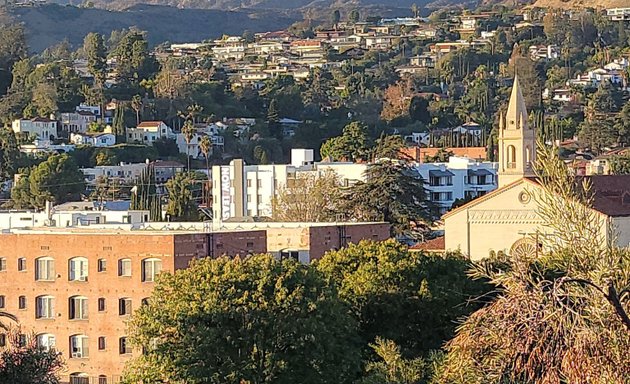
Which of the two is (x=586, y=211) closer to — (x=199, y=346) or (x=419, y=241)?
(x=199, y=346)

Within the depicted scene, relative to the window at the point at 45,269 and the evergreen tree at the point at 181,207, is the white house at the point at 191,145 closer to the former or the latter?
the evergreen tree at the point at 181,207

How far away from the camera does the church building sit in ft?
178

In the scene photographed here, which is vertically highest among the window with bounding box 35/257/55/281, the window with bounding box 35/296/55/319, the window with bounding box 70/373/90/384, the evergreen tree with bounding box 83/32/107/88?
the evergreen tree with bounding box 83/32/107/88

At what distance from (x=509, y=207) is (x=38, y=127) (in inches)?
3126

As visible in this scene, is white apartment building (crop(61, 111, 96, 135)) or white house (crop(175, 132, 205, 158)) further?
white apartment building (crop(61, 111, 96, 135))

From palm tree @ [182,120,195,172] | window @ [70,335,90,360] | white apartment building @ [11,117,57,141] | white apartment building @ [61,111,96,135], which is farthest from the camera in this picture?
white apartment building @ [61,111,96,135]

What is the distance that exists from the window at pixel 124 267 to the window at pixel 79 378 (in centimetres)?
310

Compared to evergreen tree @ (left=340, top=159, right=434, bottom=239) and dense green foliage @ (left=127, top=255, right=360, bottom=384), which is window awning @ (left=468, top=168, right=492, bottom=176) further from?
dense green foliage @ (left=127, top=255, right=360, bottom=384)

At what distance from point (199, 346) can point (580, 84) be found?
140 meters

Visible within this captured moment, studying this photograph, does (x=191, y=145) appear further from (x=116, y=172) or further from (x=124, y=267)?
(x=124, y=267)

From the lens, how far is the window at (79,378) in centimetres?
4403

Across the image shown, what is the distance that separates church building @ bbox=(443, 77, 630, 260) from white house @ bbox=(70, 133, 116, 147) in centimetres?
6742

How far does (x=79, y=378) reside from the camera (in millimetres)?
44062

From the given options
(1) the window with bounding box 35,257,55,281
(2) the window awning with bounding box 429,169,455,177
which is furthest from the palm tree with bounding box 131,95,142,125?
(1) the window with bounding box 35,257,55,281
